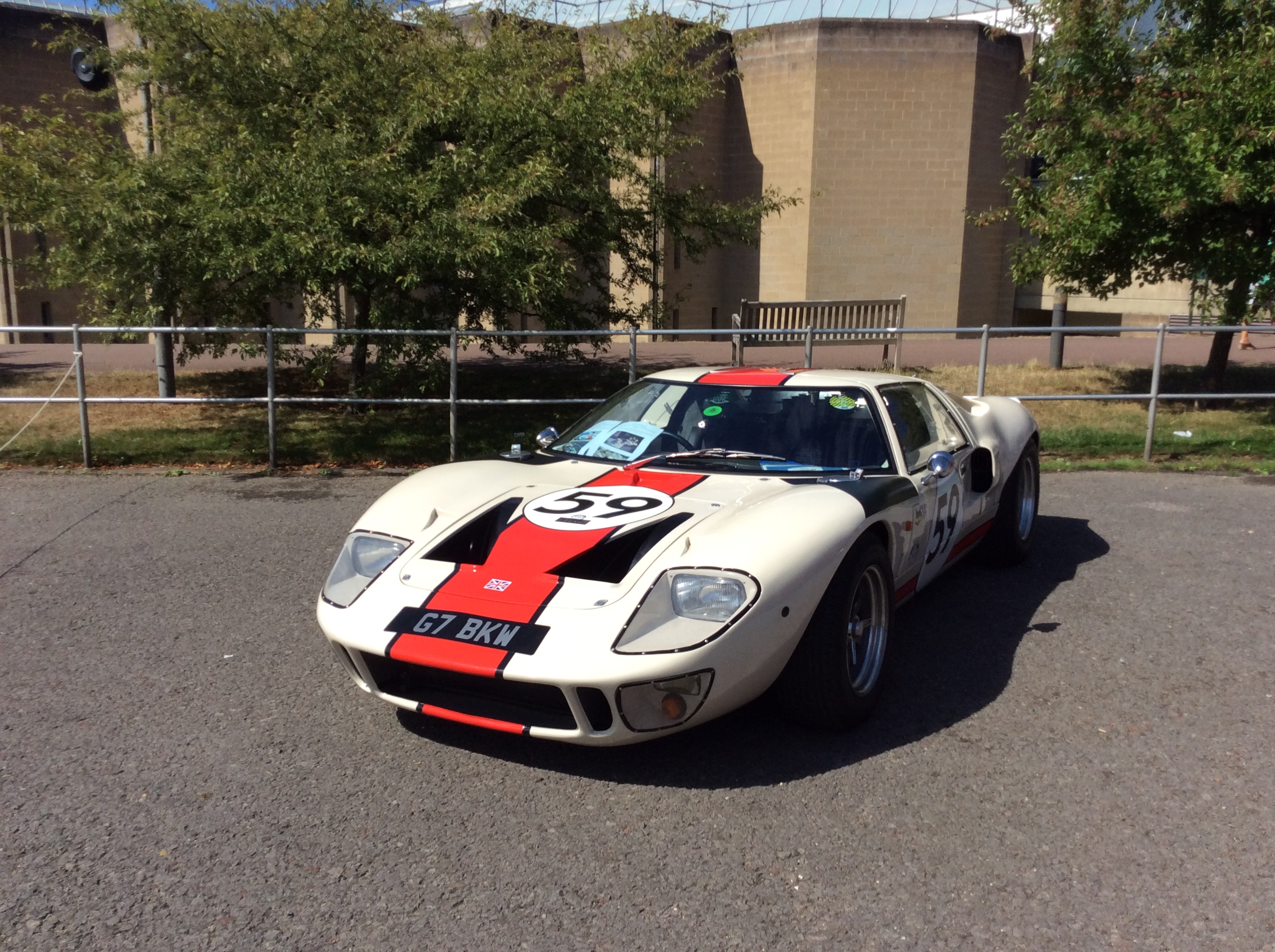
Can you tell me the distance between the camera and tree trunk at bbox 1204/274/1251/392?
11938mm

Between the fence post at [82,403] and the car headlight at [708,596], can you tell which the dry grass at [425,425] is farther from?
the car headlight at [708,596]

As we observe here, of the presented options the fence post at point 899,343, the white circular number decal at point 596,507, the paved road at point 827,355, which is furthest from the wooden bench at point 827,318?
the white circular number decal at point 596,507

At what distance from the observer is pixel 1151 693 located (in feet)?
14.3

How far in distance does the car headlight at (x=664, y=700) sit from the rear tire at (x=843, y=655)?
19.8 inches

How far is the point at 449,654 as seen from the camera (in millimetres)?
3430

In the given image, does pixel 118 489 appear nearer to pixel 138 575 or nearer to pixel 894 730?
pixel 138 575

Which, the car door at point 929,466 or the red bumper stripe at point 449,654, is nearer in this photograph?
the red bumper stripe at point 449,654

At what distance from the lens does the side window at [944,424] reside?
5.49 meters

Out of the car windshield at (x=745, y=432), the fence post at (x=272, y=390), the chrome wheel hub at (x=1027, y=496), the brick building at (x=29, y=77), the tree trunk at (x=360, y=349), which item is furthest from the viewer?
the brick building at (x=29, y=77)

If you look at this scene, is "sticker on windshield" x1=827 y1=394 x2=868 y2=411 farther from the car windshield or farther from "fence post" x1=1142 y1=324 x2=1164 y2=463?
"fence post" x1=1142 y1=324 x2=1164 y2=463

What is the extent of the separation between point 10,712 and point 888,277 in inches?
856

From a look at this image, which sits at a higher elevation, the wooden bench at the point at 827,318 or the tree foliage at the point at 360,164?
the tree foliage at the point at 360,164

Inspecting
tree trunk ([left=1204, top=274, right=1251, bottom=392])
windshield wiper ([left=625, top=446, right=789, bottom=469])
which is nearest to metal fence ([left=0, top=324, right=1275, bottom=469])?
tree trunk ([left=1204, top=274, right=1251, bottom=392])

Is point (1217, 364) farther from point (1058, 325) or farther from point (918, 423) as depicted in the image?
point (918, 423)
